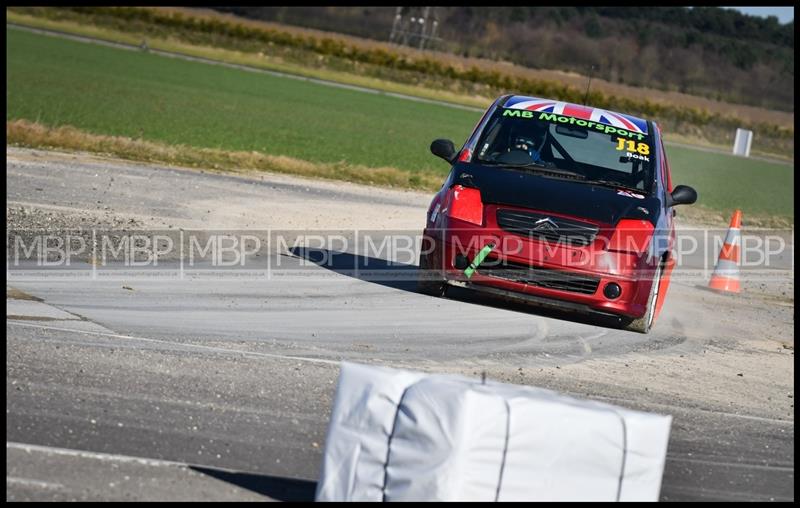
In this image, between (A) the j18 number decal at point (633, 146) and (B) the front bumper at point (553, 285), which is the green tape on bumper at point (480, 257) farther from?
(A) the j18 number decal at point (633, 146)

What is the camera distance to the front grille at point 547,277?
9992 millimetres

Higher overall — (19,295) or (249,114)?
(19,295)

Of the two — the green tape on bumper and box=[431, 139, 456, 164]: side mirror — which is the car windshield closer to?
box=[431, 139, 456, 164]: side mirror

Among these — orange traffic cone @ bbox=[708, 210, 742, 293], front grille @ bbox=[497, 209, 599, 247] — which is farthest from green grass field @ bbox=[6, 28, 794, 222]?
front grille @ bbox=[497, 209, 599, 247]

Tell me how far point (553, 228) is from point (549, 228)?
0.11 feet

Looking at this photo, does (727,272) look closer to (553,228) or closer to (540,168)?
(540,168)

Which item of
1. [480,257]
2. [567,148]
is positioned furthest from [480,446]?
[567,148]

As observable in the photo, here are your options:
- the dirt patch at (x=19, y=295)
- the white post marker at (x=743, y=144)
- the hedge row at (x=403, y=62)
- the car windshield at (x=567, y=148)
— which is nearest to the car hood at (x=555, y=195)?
the car windshield at (x=567, y=148)

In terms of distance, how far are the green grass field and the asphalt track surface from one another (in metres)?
16.5

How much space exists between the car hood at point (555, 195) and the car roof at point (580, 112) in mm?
1116

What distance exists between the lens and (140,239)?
43.1 ft

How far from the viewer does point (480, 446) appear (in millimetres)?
4875

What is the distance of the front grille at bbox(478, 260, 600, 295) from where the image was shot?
9992mm

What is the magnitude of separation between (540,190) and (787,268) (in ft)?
35.1
